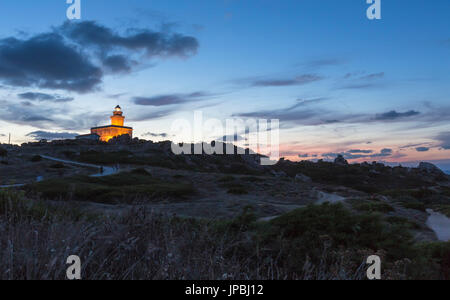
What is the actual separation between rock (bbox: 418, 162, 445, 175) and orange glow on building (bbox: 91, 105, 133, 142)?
3462 inches

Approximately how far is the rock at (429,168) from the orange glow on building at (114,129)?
87938 millimetres

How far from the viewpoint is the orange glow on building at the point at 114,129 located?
360ft

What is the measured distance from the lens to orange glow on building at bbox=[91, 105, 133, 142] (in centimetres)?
10981

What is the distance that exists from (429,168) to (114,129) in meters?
93.2

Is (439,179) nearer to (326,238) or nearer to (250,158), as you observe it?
(250,158)

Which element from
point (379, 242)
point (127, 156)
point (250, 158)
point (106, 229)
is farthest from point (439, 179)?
point (106, 229)

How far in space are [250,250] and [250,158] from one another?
7212 centimetres

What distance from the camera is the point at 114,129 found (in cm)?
10981

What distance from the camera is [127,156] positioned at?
62531 millimetres

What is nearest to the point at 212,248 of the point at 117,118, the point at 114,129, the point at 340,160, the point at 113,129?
the point at 340,160

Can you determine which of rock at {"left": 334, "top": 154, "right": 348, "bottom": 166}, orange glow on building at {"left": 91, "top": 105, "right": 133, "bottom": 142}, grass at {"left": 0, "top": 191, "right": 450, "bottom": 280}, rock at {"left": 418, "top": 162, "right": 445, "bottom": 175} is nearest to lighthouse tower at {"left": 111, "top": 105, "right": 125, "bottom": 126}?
orange glow on building at {"left": 91, "top": 105, "right": 133, "bottom": 142}

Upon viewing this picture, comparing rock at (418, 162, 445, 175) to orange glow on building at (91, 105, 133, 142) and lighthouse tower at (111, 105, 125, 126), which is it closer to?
orange glow on building at (91, 105, 133, 142)

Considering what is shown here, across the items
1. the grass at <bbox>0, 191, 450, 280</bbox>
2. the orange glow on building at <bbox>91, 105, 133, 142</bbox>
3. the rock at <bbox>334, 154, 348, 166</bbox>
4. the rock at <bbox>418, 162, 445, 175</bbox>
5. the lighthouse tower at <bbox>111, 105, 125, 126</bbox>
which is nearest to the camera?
the grass at <bbox>0, 191, 450, 280</bbox>
